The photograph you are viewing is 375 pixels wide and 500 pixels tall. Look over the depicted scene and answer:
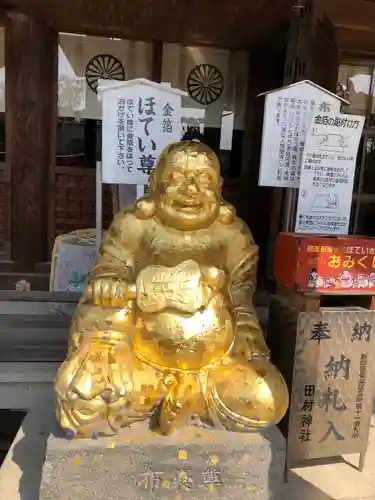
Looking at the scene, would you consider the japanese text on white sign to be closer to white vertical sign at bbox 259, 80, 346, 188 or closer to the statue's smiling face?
white vertical sign at bbox 259, 80, 346, 188

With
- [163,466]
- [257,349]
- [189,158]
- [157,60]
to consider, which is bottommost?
[163,466]

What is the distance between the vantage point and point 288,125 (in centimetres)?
256

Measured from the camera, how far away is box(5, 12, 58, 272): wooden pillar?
14.2ft

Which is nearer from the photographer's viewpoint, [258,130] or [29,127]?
[29,127]

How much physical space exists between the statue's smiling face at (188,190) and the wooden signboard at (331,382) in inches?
24.6

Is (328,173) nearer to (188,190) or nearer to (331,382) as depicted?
(188,190)

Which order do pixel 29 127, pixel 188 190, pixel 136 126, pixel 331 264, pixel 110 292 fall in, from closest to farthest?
pixel 110 292
pixel 188 190
pixel 331 264
pixel 136 126
pixel 29 127

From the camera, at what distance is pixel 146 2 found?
152 inches

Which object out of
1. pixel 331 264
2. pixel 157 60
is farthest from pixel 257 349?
pixel 157 60

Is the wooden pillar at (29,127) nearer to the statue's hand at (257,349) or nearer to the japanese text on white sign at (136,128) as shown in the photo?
the japanese text on white sign at (136,128)

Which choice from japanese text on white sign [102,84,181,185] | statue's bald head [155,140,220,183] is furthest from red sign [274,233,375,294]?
japanese text on white sign [102,84,181,185]

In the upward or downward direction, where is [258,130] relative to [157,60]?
downward

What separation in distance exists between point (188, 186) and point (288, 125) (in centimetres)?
87

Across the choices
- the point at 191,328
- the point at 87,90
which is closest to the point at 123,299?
the point at 191,328
